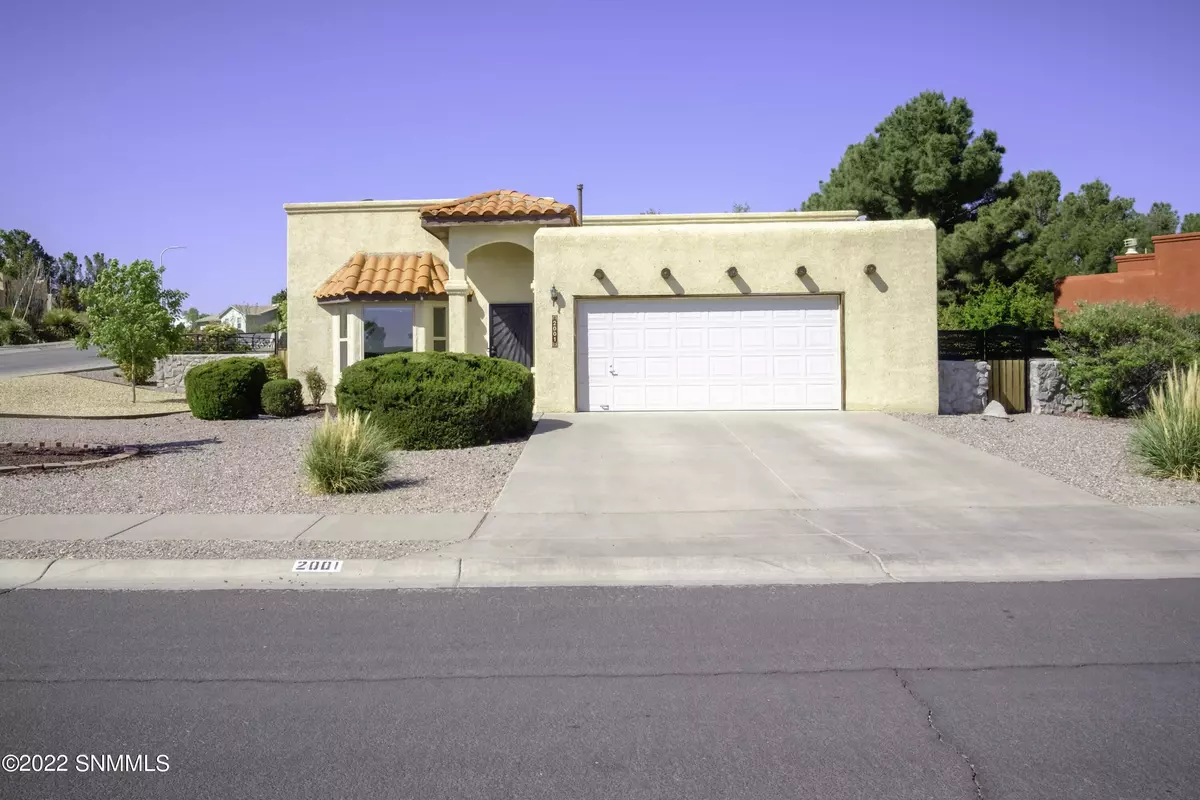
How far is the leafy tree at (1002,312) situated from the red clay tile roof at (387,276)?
1324 centimetres

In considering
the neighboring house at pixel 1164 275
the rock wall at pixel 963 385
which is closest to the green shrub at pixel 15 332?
the rock wall at pixel 963 385

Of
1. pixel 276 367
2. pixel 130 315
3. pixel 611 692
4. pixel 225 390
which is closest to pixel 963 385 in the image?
pixel 225 390

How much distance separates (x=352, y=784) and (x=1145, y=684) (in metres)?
4.30

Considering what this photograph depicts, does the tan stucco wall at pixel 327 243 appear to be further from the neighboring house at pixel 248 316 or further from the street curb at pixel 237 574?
the neighboring house at pixel 248 316

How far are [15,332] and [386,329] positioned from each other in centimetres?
3851

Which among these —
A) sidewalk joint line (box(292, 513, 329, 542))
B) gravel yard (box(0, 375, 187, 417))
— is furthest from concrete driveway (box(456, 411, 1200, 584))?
gravel yard (box(0, 375, 187, 417))

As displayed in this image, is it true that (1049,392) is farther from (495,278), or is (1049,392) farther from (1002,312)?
(495,278)

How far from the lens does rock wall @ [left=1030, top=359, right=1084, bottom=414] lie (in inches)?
762

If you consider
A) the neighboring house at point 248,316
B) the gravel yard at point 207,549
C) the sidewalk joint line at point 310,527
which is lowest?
the gravel yard at point 207,549

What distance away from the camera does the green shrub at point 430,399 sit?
14539 millimetres

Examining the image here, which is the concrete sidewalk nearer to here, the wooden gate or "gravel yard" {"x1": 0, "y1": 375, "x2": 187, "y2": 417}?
the wooden gate

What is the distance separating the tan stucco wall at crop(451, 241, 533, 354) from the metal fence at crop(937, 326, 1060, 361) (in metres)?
8.84

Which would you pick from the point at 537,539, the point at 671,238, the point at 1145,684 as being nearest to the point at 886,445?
the point at 671,238

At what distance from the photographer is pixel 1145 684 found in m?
5.42
